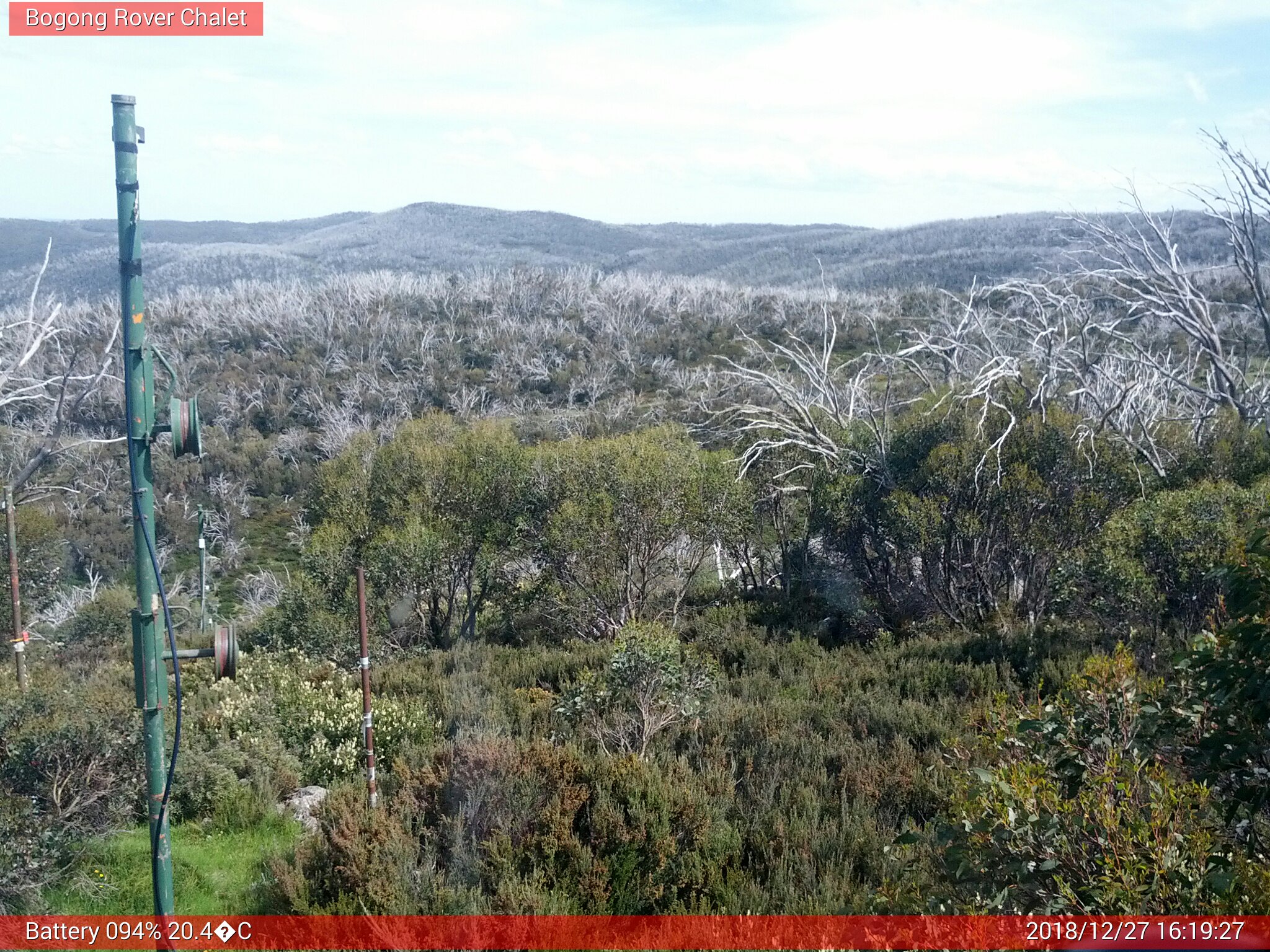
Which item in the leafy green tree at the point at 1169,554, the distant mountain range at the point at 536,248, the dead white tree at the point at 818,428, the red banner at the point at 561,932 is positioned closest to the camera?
the red banner at the point at 561,932

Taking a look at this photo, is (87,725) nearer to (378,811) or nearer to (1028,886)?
(378,811)

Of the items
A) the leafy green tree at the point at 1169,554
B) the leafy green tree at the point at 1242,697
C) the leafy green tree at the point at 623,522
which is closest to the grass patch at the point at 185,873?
the leafy green tree at the point at 1242,697

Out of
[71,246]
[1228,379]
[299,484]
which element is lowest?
[299,484]

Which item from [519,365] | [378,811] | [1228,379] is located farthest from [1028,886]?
[519,365]

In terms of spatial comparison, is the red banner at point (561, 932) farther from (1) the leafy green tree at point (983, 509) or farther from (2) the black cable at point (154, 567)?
(1) the leafy green tree at point (983, 509)

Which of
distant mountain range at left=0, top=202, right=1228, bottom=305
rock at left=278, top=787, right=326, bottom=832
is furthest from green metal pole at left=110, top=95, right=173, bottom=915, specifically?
distant mountain range at left=0, top=202, right=1228, bottom=305

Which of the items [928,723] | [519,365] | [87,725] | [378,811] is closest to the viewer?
[378,811]

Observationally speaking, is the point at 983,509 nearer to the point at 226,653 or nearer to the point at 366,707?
the point at 366,707
